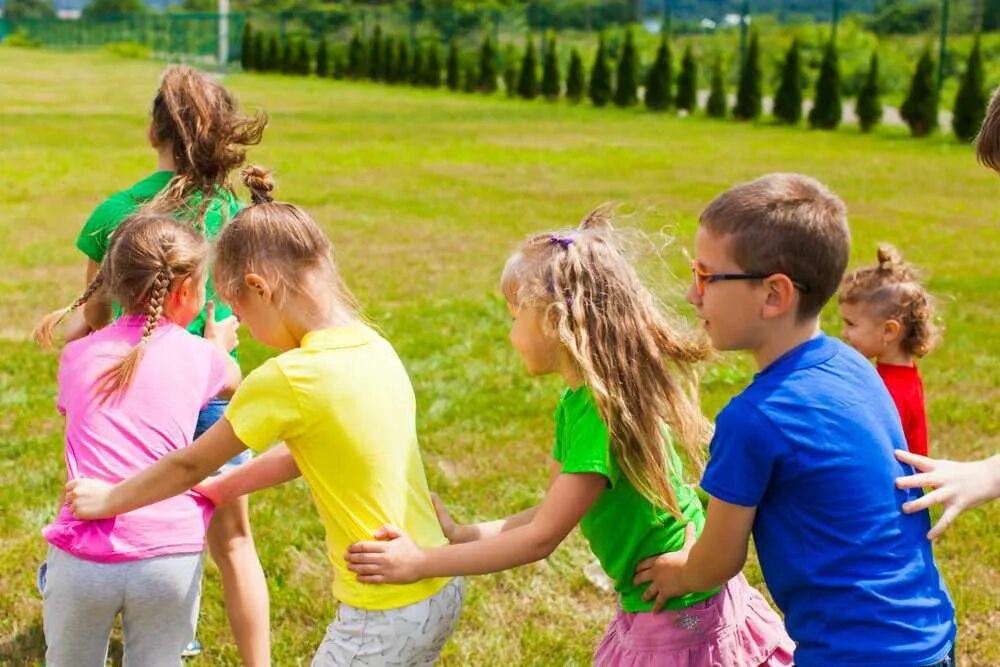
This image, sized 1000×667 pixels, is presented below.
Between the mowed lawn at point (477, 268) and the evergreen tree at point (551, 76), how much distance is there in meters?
5.65

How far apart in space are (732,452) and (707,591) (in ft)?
1.63

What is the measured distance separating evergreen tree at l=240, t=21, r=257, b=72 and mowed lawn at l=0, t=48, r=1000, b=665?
22.2 metres

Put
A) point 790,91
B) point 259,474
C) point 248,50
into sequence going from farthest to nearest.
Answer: point 248,50, point 790,91, point 259,474

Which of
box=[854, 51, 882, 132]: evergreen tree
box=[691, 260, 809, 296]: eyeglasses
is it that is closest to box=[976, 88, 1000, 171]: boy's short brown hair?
box=[691, 260, 809, 296]: eyeglasses

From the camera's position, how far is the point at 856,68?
30.4 m

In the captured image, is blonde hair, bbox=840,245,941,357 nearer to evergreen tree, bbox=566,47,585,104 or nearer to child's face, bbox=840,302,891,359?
child's face, bbox=840,302,891,359

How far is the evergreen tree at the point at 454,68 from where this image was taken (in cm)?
3734

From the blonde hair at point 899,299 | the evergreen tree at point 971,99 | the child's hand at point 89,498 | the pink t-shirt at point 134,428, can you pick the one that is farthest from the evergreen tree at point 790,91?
the child's hand at point 89,498

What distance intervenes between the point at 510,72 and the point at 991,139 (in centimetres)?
3331

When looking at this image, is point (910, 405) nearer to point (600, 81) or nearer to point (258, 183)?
point (258, 183)

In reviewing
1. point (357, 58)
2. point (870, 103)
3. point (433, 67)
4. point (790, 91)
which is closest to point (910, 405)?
point (870, 103)

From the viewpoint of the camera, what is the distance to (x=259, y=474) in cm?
293

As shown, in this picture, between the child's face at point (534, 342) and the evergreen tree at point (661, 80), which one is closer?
the child's face at point (534, 342)

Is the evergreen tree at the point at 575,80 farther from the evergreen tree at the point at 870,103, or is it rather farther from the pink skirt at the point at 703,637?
the pink skirt at the point at 703,637
